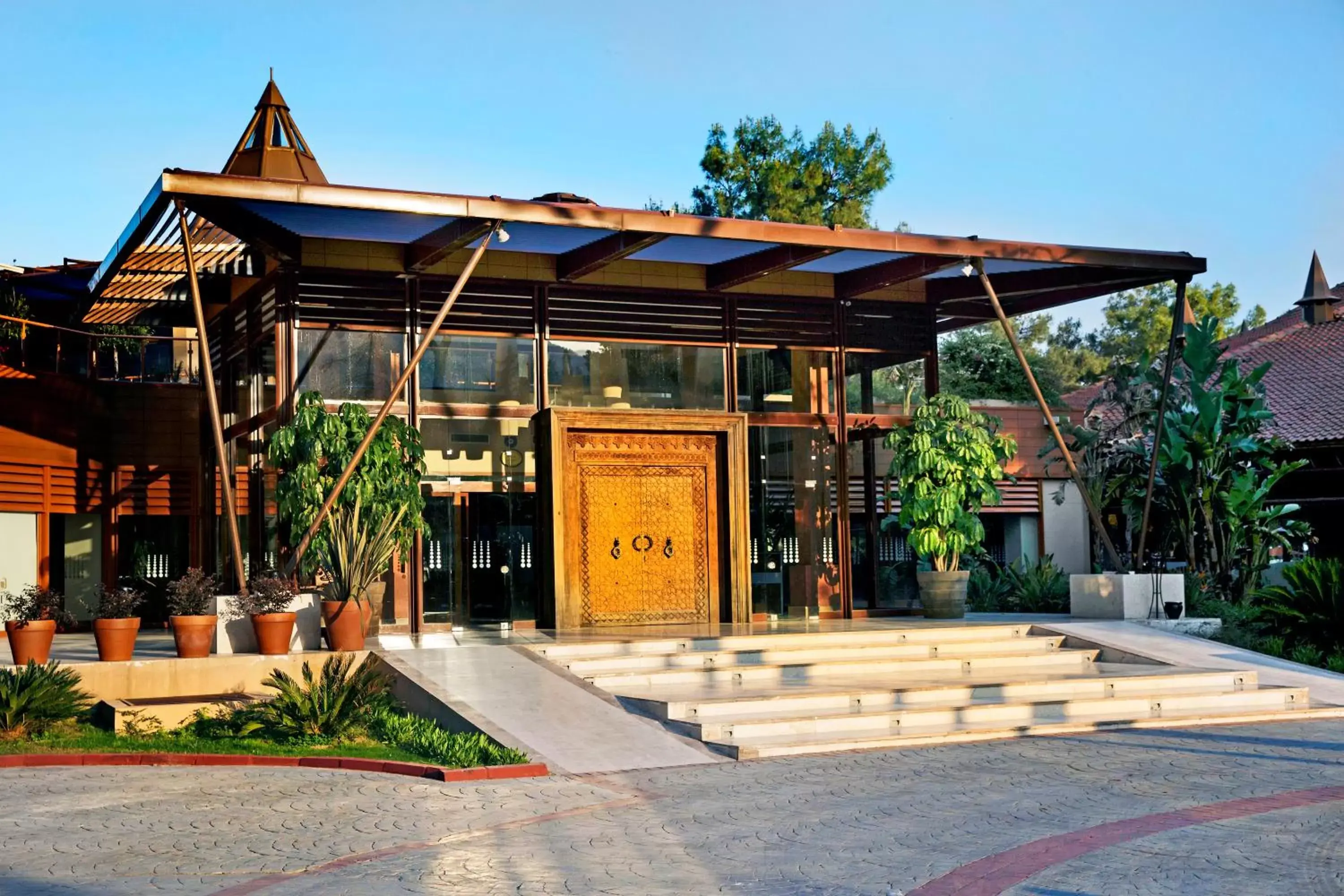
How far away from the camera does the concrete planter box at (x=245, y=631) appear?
14242 millimetres

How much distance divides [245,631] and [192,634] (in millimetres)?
596

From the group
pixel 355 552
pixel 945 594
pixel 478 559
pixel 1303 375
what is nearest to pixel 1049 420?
pixel 945 594

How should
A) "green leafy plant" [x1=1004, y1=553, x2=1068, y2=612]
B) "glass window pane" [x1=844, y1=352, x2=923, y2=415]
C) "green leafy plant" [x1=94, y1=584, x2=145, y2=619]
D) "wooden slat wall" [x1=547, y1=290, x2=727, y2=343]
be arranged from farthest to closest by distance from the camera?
"green leafy plant" [x1=1004, y1=553, x2=1068, y2=612], "glass window pane" [x1=844, y1=352, x2=923, y2=415], "wooden slat wall" [x1=547, y1=290, x2=727, y2=343], "green leafy plant" [x1=94, y1=584, x2=145, y2=619]

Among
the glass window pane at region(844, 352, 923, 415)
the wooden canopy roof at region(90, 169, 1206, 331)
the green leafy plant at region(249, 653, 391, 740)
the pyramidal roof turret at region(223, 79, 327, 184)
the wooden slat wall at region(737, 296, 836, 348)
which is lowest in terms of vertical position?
the green leafy plant at region(249, 653, 391, 740)

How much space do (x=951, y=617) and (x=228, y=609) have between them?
9.43 metres

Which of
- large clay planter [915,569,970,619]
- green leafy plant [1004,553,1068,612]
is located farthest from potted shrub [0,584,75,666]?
green leafy plant [1004,553,1068,612]

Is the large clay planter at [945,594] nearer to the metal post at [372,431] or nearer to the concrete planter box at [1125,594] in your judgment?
the concrete planter box at [1125,594]

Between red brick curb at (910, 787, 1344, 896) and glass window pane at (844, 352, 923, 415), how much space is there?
10774 mm

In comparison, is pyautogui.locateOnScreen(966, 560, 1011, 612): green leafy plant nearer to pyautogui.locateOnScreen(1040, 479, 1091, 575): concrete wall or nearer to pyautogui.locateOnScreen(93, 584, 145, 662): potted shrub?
pyautogui.locateOnScreen(1040, 479, 1091, 575): concrete wall

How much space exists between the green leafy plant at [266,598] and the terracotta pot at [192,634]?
0.36m

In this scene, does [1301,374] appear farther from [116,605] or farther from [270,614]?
[116,605]

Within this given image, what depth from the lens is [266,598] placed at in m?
14.1

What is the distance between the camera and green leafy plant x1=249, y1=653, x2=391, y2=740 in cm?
1205

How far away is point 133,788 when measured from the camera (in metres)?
10.1
